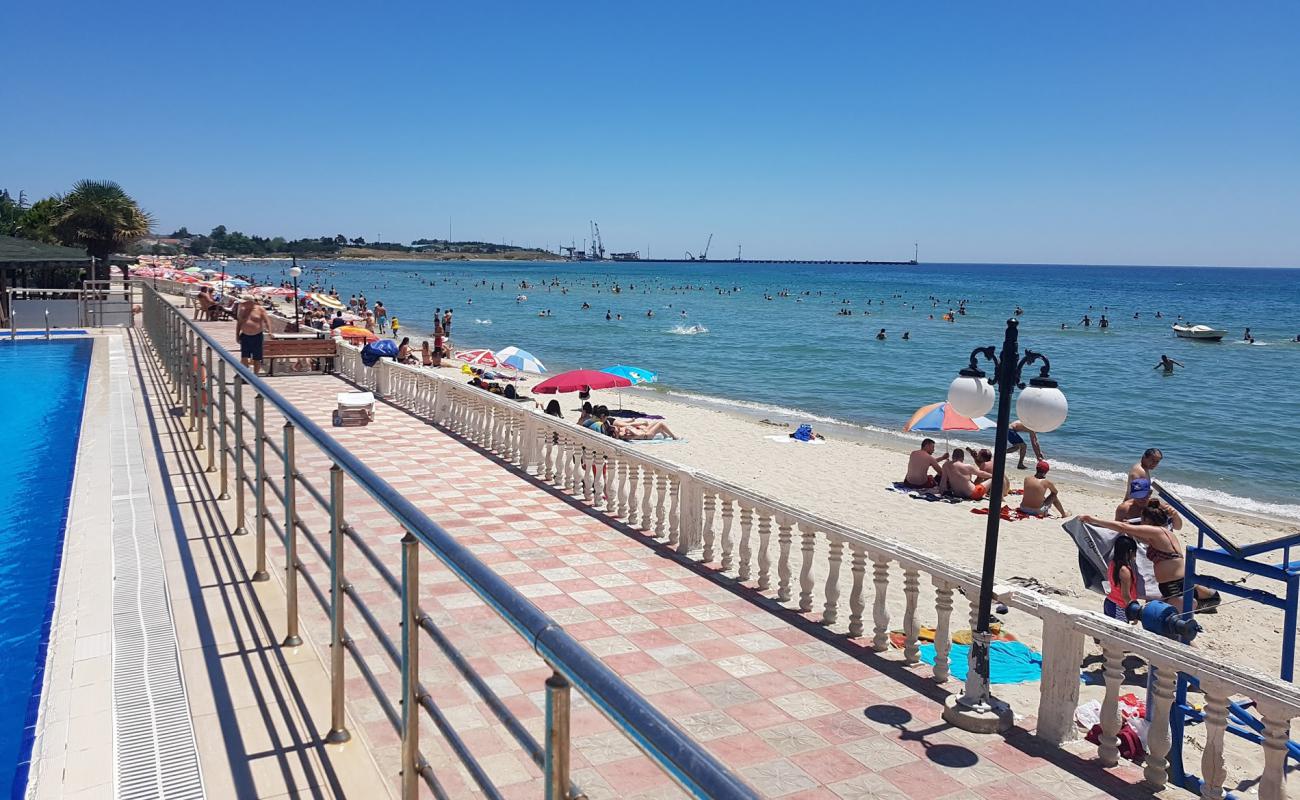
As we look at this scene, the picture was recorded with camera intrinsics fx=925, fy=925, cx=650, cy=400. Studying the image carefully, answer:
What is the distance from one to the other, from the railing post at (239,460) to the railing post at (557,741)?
4699 mm

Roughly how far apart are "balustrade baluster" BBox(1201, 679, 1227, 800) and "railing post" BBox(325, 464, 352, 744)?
4058mm

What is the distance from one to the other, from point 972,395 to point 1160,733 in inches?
90.6

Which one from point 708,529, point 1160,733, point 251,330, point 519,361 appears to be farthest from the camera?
point 519,361

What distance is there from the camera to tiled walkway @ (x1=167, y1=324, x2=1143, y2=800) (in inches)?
186

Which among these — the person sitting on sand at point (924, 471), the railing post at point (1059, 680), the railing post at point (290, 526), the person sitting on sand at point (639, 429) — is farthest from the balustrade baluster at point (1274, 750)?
the person sitting on sand at point (639, 429)

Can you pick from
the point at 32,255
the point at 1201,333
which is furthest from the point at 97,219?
the point at 1201,333

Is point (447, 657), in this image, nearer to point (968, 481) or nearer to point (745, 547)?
point (745, 547)

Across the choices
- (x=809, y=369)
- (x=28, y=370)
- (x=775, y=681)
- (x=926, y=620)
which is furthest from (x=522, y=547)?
(x=809, y=369)

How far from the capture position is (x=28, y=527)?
25.0ft

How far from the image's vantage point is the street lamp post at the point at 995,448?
5.45 meters

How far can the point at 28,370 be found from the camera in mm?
18078

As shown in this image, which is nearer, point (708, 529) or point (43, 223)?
point (708, 529)

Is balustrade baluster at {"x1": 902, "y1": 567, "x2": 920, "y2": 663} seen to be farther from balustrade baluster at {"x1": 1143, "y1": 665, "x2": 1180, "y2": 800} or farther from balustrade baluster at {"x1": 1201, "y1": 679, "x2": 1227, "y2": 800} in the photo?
balustrade baluster at {"x1": 1201, "y1": 679, "x2": 1227, "y2": 800}

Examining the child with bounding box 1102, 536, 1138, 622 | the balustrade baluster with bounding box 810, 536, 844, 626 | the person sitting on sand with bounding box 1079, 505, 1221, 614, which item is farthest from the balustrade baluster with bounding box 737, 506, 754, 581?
the child with bounding box 1102, 536, 1138, 622
